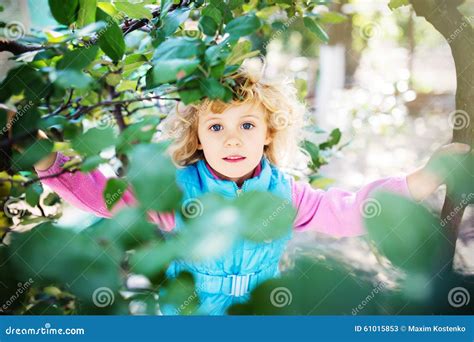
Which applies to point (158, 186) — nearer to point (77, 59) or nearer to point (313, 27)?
point (77, 59)

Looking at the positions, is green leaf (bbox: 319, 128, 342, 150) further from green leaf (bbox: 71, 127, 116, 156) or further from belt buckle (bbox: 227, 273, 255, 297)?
green leaf (bbox: 71, 127, 116, 156)

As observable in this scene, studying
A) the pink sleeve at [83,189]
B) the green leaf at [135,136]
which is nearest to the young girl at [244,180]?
the pink sleeve at [83,189]

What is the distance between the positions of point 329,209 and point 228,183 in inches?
7.6

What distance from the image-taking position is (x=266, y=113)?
1000mm

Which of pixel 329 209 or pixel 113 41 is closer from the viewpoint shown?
pixel 113 41

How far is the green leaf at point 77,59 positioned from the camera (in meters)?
0.68

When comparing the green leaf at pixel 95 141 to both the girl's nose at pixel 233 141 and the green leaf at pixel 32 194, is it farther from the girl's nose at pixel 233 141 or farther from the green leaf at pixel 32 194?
the girl's nose at pixel 233 141

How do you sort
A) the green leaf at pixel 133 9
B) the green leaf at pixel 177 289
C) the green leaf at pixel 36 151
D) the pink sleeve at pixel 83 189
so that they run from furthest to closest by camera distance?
1. the pink sleeve at pixel 83 189
2. the green leaf at pixel 133 9
3. the green leaf at pixel 36 151
4. the green leaf at pixel 177 289

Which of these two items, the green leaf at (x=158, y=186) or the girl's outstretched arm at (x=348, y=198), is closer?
the green leaf at (x=158, y=186)

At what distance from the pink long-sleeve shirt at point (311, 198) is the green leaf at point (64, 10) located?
214 mm

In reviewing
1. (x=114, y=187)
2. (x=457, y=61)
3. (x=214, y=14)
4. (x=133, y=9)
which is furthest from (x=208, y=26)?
(x=457, y=61)

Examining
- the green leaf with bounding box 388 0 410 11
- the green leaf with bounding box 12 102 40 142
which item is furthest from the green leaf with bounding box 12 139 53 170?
the green leaf with bounding box 388 0 410 11

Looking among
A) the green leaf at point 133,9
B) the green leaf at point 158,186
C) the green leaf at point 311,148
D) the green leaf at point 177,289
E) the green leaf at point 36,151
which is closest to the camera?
the green leaf at point 158,186
